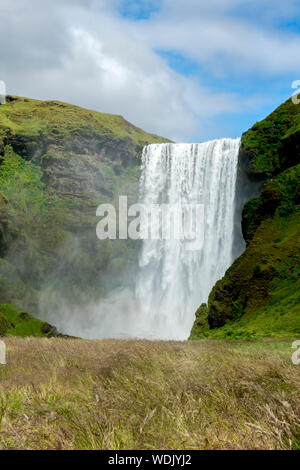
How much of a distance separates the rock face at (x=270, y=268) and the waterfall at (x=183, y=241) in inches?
623

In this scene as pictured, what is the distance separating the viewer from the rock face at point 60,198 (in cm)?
6775

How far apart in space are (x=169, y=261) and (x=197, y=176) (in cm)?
1441

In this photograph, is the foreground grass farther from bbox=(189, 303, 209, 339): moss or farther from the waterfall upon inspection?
the waterfall

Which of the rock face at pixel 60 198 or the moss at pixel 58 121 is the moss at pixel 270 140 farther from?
the moss at pixel 58 121

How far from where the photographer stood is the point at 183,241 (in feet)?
214

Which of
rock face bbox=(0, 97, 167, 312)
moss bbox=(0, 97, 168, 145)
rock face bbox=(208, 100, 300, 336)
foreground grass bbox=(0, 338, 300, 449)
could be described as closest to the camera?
foreground grass bbox=(0, 338, 300, 449)

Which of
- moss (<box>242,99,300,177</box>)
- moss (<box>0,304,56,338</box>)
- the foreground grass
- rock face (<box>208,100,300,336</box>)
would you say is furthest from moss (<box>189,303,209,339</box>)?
the foreground grass

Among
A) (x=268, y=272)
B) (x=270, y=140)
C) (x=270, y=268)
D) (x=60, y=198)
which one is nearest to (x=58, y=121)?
(x=60, y=198)

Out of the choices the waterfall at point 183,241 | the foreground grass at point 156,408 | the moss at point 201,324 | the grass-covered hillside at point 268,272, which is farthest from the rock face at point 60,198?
the foreground grass at point 156,408

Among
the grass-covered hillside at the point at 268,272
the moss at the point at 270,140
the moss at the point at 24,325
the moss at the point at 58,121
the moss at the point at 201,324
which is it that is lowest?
the moss at the point at 24,325

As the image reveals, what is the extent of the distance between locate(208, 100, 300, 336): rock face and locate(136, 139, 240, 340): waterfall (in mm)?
15821

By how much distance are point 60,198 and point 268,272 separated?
5130cm

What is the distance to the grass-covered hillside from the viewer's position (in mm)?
26891

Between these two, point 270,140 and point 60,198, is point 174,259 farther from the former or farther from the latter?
point 270,140
